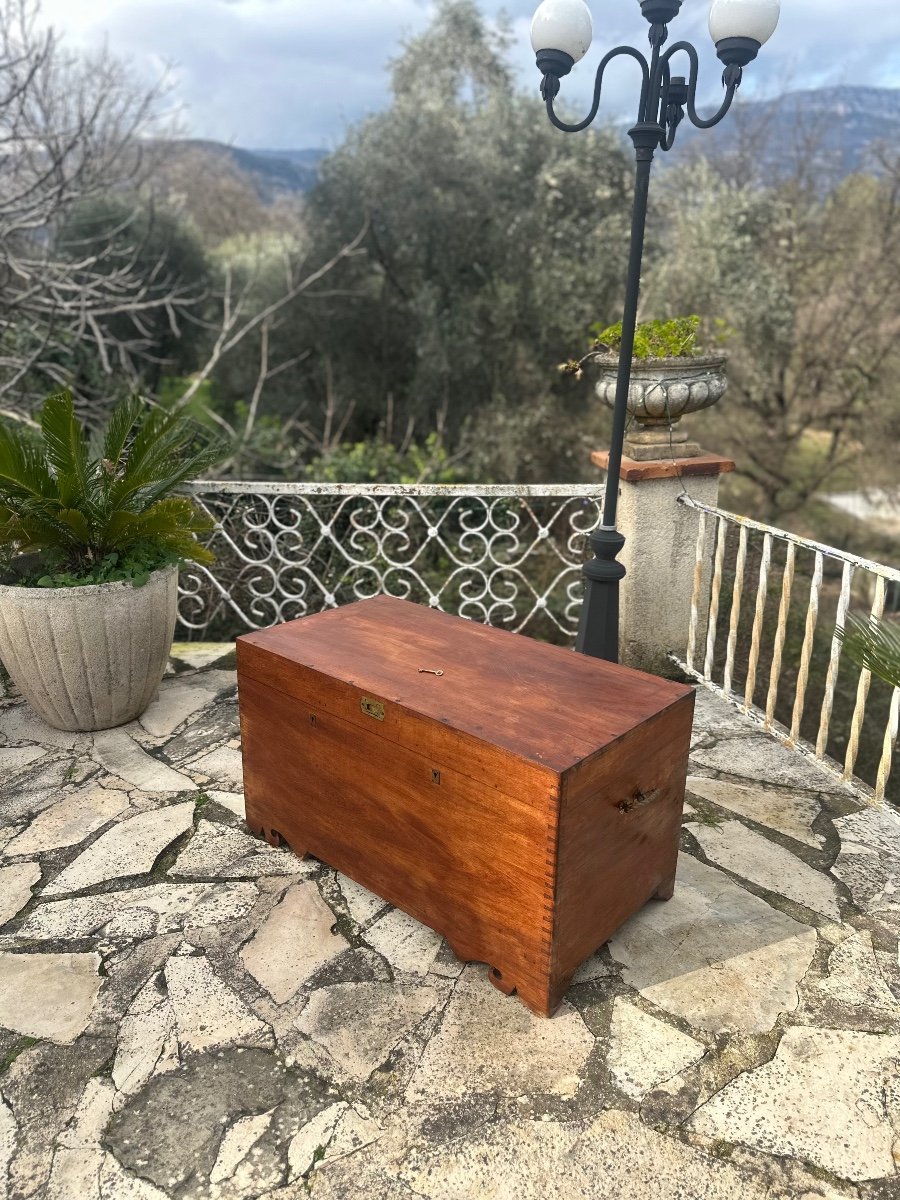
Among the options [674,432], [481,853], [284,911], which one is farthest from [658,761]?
[674,432]

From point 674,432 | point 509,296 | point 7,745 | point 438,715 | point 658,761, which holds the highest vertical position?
point 509,296

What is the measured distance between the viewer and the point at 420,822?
205cm

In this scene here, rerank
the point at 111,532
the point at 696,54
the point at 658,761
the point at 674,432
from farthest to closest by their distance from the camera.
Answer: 1. the point at 674,432
2. the point at 111,532
3. the point at 696,54
4. the point at 658,761

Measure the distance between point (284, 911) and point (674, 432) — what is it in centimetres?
265

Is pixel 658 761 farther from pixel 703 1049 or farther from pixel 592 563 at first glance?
pixel 592 563

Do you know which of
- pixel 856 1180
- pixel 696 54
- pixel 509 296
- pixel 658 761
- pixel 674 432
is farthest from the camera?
pixel 509 296

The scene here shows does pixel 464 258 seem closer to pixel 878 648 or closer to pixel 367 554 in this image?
pixel 367 554

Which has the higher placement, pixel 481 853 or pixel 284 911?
pixel 481 853

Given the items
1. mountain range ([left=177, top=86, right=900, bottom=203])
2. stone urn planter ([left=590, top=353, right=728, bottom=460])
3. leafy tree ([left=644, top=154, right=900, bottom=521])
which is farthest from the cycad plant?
mountain range ([left=177, top=86, right=900, bottom=203])

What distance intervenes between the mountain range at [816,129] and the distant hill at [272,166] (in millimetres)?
112

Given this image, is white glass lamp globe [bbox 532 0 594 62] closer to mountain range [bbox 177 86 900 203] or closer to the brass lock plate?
the brass lock plate

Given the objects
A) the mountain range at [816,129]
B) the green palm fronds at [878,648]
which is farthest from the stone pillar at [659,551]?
the mountain range at [816,129]

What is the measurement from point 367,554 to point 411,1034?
13.8 feet

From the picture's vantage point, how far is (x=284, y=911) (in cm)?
229
